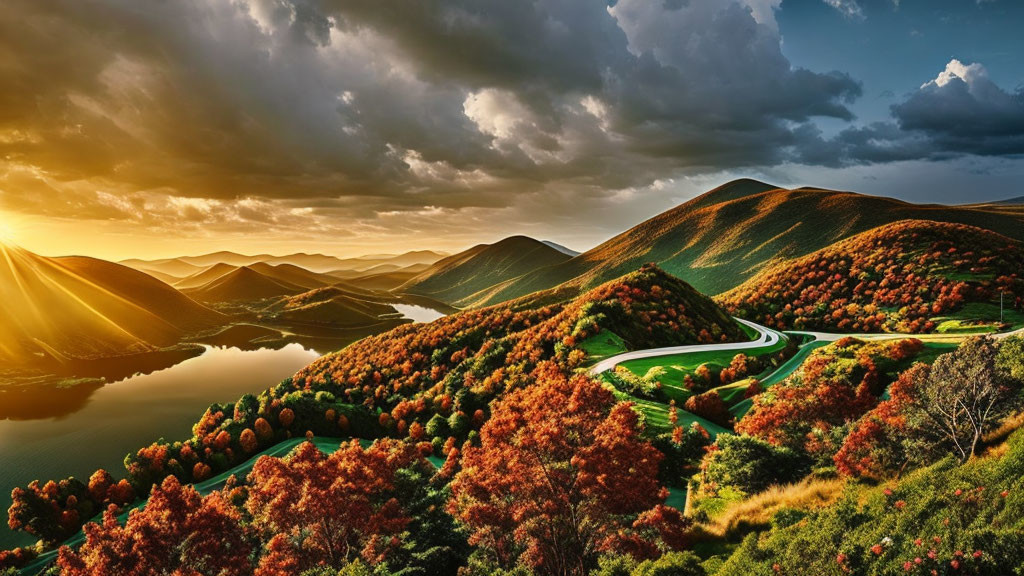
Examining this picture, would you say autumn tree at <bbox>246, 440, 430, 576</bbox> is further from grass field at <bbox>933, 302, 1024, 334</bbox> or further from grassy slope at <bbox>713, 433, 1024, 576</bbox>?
grass field at <bbox>933, 302, 1024, 334</bbox>

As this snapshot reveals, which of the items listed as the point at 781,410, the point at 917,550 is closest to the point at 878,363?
the point at 781,410

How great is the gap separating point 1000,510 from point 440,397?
58368mm

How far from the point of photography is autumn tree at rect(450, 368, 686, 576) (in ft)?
65.9

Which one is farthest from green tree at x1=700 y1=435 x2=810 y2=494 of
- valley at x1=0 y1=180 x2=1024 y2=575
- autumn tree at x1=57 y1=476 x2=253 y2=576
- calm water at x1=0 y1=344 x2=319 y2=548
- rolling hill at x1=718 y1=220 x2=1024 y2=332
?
calm water at x1=0 y1=344 x2=319 y2=548

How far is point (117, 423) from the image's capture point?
85.9 meters

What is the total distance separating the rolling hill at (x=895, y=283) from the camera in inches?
2724

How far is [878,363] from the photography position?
4391 centimetres

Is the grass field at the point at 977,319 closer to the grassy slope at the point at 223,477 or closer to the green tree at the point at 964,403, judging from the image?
the green tree at the point at 964,403

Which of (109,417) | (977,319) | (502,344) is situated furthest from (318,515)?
(109,417)

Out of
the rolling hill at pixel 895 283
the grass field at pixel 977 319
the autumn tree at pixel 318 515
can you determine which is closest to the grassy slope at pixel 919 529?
the autumn tree at pixel 318 515

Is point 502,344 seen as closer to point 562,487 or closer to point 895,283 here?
point 562,487

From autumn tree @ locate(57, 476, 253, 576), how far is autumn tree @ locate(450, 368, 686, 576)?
12.3 metres

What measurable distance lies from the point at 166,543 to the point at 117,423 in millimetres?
87995

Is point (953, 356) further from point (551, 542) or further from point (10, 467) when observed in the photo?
point (10, 467)
